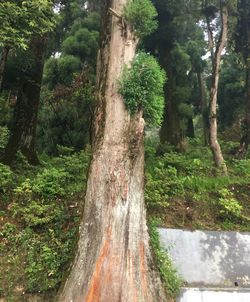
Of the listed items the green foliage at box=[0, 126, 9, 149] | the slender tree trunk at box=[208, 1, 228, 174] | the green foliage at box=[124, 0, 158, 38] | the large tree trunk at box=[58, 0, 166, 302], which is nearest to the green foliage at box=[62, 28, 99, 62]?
the green foliage at box=[0, 126, 9, 149]

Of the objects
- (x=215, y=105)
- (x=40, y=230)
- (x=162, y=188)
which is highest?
(x=215, y=105)

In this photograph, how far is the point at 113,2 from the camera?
6.84 metres

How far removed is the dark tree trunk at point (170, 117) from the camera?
46.3 ft

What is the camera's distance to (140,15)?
20.6 feet

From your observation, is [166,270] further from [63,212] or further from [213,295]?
[63,212]

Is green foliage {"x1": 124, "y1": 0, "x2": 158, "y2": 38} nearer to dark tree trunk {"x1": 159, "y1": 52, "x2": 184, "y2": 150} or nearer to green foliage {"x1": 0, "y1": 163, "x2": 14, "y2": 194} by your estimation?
green foliage {"x1": 0, "y1": 163, "x2": 14, "y2": 194}

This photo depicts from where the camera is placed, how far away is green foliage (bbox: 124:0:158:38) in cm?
626

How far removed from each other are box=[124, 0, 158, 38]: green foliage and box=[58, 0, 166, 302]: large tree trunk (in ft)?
0.60

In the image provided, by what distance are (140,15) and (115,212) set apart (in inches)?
124

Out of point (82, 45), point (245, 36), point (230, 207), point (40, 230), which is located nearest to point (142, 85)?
point (40, 230)

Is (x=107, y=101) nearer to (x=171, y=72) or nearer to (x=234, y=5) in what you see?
(x=234, y=5)

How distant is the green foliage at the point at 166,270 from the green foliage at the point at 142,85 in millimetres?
2107

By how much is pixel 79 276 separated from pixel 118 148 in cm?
197

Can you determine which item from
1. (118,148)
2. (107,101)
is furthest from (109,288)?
(107,101)
